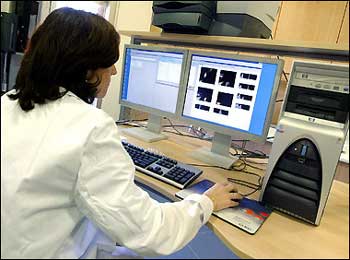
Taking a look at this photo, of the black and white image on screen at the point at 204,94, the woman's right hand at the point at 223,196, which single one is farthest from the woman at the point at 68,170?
the black and white image on screen at the point at 204,94

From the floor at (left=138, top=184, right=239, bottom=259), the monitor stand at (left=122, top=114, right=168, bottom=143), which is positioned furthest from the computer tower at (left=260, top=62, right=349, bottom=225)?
the monitor stand at (left=122, top=114, right=168, bottom=143)

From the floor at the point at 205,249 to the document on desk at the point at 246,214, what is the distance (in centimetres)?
8

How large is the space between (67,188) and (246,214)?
1.45 feet

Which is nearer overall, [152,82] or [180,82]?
[180,82]

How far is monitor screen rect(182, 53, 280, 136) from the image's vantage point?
107cm

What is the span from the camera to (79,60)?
678 mm

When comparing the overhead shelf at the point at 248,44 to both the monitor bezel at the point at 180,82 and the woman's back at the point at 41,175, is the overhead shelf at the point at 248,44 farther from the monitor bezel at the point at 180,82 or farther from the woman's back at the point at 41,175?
the woman's back at the point at 41,175

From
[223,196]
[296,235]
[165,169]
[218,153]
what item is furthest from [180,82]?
[296,235]

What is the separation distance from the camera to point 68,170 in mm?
593

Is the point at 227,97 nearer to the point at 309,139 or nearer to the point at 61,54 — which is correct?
the point at 309,139

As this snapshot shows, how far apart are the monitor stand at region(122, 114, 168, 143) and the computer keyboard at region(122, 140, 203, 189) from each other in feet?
1.02

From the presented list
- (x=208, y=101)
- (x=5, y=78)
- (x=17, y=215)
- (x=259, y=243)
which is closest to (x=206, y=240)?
(x=259, y=243)

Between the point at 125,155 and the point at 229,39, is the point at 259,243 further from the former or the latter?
the point at 229,39

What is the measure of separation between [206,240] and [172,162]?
1.37ft
